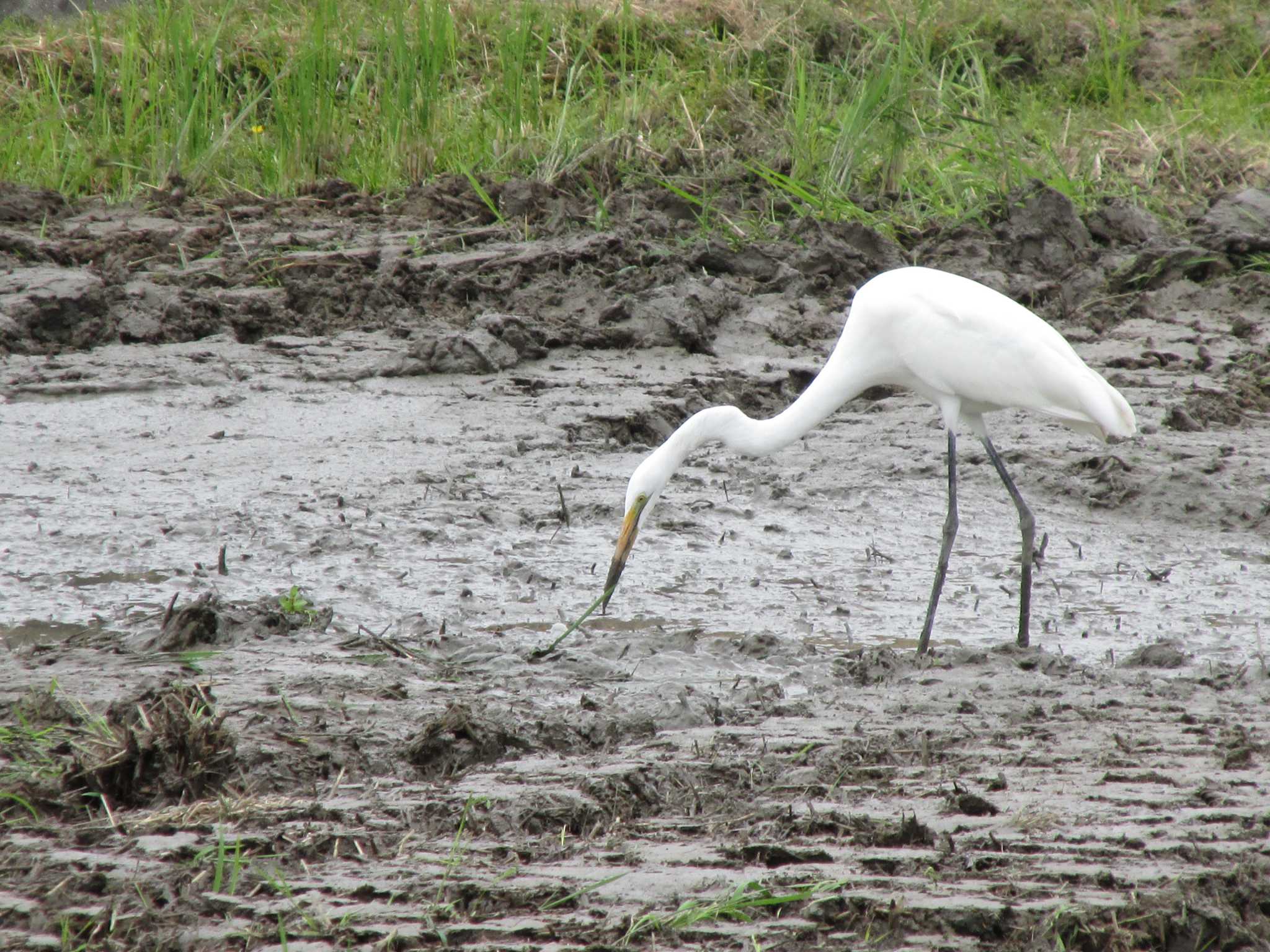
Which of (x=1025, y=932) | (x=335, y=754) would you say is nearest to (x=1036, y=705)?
(x=1025, y=932)

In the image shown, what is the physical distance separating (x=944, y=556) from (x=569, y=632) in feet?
4.46

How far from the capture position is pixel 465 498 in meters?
5.48

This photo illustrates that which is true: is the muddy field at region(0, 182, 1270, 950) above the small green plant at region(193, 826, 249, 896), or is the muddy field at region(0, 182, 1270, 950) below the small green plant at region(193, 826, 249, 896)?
below

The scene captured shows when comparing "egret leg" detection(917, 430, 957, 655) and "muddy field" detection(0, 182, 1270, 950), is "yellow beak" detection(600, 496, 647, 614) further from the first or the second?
"egret leg" detection(917, 430, 957, 655)

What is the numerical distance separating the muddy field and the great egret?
517 millimetres

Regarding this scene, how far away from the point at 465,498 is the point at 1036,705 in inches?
98.0

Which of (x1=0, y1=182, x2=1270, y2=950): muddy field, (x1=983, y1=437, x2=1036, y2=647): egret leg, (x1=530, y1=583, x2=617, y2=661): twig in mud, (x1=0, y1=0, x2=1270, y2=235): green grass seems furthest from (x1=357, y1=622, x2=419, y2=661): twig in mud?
(x1=0, y1=0, x2=1270, y2=235): green grass

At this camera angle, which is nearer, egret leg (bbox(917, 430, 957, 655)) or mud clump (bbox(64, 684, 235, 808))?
mud clump (bbox(64, 684, 235, 808))

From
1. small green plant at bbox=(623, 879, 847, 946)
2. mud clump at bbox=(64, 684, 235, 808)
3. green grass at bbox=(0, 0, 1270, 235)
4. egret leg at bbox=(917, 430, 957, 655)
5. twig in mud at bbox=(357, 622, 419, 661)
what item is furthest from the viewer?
green grass at bbox=(0, 0, 1270, 235)

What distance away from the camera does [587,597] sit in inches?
184

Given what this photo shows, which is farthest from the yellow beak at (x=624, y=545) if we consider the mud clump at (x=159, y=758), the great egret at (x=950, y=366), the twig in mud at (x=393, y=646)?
the mud clump at (x=159, y=758)

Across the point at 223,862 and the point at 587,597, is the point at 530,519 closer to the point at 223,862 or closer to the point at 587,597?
the point at 587,597

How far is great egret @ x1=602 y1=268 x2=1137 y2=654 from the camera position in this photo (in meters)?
4.78

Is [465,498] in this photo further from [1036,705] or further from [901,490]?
[1036,705]
